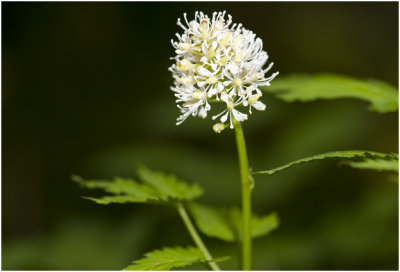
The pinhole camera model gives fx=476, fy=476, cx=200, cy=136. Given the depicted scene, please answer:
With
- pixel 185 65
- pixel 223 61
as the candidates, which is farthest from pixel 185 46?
pixel 223 61

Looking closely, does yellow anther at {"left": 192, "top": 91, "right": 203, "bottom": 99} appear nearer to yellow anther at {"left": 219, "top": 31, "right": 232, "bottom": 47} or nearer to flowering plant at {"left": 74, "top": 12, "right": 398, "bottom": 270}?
flowering plant at {"left": 74, "top": 12, "right": 398, "bottom": 270}

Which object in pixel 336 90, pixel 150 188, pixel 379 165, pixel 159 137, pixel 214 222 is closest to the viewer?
pixel 379 165

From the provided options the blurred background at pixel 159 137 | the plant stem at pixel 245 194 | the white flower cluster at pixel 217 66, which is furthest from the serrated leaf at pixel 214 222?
the blurred background at pixel 159 137

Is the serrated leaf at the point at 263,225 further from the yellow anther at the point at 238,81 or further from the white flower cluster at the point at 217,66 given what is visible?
the yellow anther at the point at 238,81

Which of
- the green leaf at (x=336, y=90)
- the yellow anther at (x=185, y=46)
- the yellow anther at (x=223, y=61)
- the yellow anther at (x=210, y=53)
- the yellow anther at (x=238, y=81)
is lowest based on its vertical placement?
the yellow anther at (x=238, y=81)

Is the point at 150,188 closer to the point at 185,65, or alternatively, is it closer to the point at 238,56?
the point at 185,65
